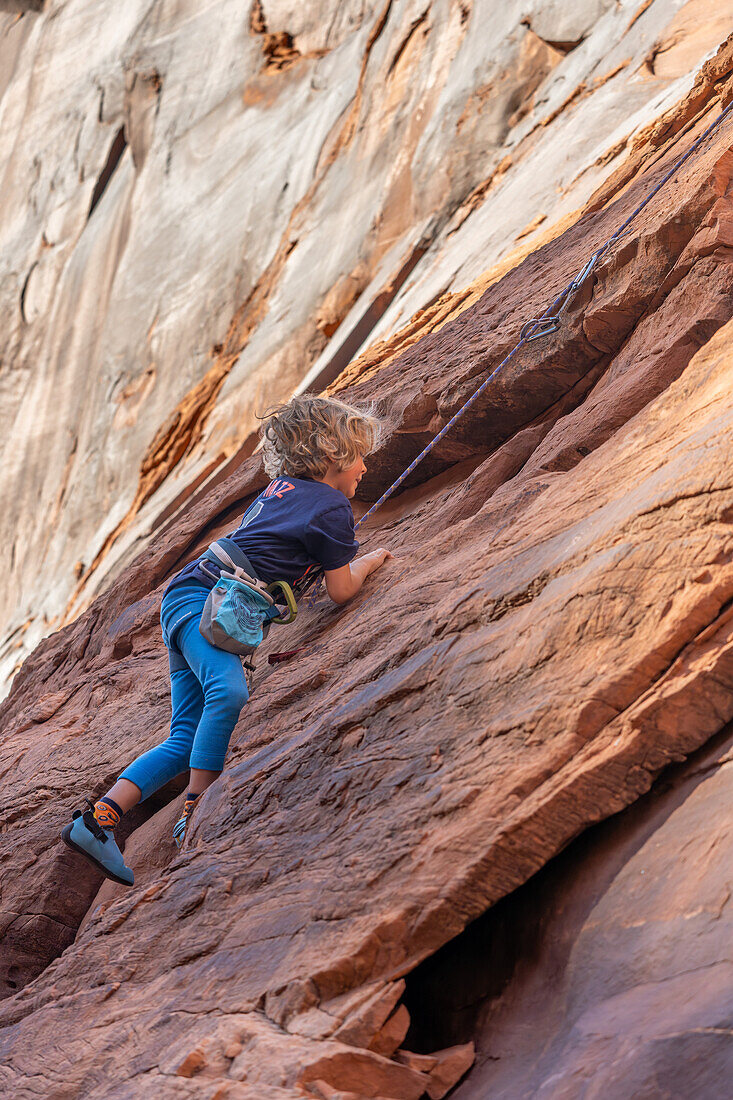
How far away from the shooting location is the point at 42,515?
13.8m

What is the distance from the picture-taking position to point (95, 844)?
3.17m

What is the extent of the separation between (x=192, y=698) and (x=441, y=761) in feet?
5.14

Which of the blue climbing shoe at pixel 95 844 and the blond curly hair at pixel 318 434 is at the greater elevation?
the blond curly hair at pixel 318 434

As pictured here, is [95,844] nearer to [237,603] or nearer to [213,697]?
[213,697]

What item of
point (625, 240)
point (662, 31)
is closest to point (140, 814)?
point (625, 240)

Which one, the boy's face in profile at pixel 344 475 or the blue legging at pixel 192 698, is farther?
the boy's face in profile at pixel 344 475

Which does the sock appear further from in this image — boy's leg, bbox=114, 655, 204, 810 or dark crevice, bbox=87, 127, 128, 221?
dark crevice, bbox=87, 127, 128, 221

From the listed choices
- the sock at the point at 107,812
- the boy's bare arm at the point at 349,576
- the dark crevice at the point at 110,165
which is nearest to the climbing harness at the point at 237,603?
the boy's bare arm at the point at 349,576

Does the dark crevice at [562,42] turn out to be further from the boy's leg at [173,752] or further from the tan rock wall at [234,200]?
the boy's leg at [173,752]

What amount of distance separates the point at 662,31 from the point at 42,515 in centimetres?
1001

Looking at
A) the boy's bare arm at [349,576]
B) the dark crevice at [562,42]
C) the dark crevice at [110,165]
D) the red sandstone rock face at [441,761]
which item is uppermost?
the dark crevice at [110,165]

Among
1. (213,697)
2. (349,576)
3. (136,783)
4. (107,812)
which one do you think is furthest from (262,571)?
(107,812)

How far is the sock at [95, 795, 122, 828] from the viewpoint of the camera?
329 centimetres

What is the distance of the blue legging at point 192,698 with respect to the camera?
342 cm
